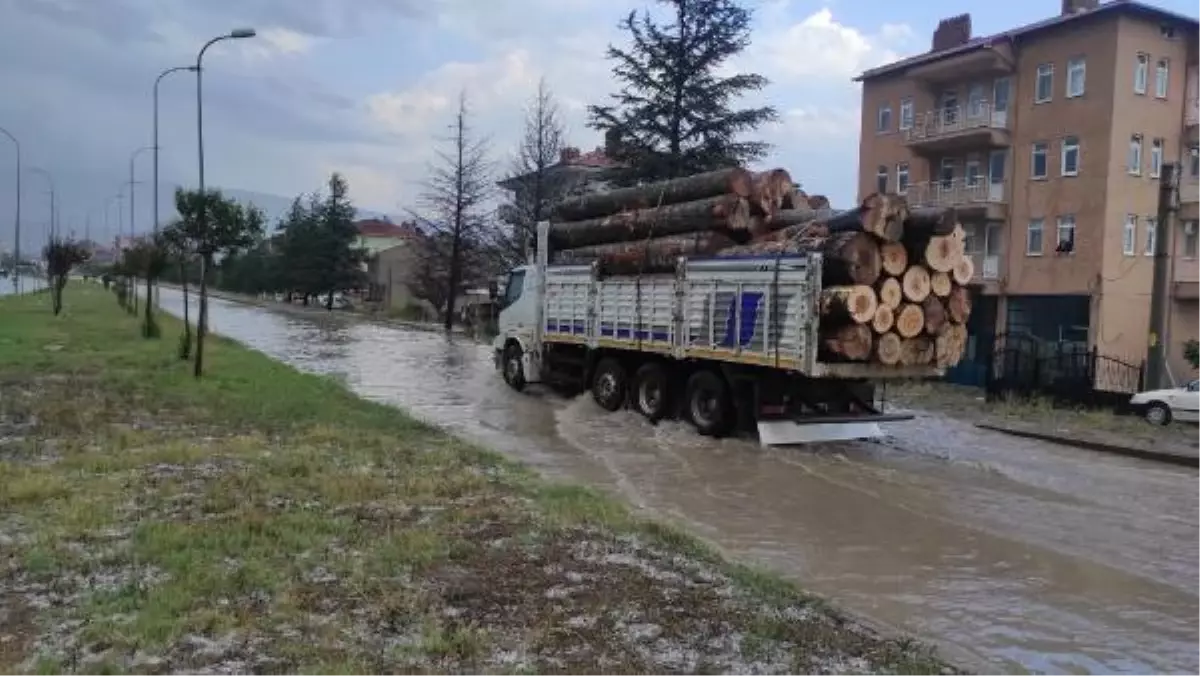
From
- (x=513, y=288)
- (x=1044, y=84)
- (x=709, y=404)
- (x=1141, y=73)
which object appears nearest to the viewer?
(x=709, y=404)

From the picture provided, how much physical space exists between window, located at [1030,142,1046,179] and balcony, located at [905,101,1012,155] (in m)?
1.20

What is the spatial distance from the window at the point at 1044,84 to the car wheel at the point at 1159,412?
17.4m

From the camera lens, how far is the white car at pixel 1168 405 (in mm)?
19594

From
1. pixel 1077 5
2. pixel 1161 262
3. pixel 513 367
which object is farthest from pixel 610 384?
pixel 1077 5

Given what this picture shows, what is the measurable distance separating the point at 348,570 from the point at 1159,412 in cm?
1865

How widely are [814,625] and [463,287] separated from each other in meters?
43.1

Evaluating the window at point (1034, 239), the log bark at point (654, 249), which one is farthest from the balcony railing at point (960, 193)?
the log bark at point (654, 249)

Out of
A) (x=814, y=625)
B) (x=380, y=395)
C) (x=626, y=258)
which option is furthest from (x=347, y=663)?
(x=380, y=395)

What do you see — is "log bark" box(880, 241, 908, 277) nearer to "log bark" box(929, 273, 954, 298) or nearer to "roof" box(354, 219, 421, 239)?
"log bark" box(929, 273, 954, 298)

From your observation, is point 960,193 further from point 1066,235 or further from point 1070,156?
point 1066,235

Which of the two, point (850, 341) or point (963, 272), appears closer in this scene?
point (850, 341)

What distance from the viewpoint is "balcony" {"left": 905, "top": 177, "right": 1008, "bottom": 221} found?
35.2 m

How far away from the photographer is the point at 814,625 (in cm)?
534

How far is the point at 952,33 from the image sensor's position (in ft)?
129
